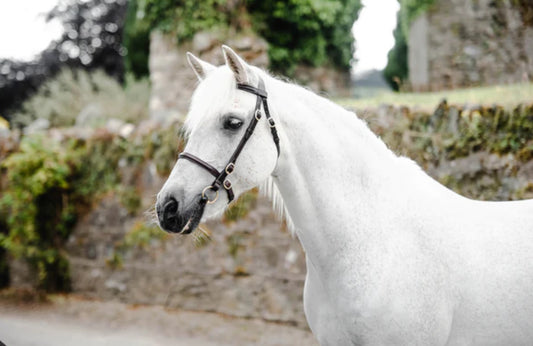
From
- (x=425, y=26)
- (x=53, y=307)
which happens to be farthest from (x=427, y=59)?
(x=53, y=307)

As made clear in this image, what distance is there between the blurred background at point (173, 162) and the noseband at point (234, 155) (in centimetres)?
35

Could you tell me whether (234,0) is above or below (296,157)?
above

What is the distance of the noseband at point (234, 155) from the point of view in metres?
1.91

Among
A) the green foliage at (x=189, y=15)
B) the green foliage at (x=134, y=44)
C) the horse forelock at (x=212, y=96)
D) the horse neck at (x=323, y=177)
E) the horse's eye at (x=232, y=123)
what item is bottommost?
the horse neck at (x=323, y=177)

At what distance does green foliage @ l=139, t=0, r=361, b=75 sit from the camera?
934 centimetres

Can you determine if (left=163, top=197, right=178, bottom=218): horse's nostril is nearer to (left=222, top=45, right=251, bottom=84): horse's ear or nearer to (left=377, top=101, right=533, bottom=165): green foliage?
(left=222, top=45, right=251, bottom=84): horse's ear

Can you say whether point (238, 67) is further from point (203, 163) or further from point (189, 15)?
point (189, 15)

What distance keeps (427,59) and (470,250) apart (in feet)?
32.7

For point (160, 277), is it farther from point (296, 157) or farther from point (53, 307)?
point (296, 157)

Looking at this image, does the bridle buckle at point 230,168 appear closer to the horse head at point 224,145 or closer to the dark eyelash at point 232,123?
the horse head at point 224,145

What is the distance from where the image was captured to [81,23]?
20297 mm

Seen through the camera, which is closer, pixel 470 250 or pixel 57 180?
pixel 470 250

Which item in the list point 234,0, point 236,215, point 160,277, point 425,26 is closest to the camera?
point 236,215

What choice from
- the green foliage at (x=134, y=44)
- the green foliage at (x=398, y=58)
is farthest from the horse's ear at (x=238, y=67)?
the green foliage at (x=398, y=58)
